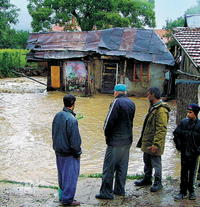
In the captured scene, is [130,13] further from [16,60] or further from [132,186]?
[132,186]

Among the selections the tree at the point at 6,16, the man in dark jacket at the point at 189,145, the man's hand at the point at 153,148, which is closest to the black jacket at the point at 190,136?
the man in dark jacket at the point at 189,145

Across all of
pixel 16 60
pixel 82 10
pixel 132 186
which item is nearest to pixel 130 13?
pixel 82 10

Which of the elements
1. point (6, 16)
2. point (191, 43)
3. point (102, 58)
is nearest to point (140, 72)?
point (102, 58)

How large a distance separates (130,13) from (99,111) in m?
18.4

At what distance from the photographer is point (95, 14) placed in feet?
98.5

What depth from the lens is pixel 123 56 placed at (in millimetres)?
19328

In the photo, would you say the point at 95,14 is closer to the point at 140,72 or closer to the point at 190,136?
the point at 140,72

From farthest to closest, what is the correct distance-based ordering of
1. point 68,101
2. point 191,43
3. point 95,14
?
point 95,14
point 191,43
point 68,101

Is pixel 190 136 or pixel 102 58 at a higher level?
pixel 102 58

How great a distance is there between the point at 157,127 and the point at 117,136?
0.67 metres

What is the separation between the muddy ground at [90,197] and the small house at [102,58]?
14143 mm

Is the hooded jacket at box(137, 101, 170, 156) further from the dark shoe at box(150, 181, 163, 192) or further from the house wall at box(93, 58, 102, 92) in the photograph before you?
the house wall at box(93, 58, 102, 92)

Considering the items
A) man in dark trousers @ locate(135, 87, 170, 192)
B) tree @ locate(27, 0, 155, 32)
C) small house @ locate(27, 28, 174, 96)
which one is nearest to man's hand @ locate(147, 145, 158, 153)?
man in dark trousers @ locate(135, 87, 170, 192)

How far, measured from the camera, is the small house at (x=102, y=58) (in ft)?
63.6
